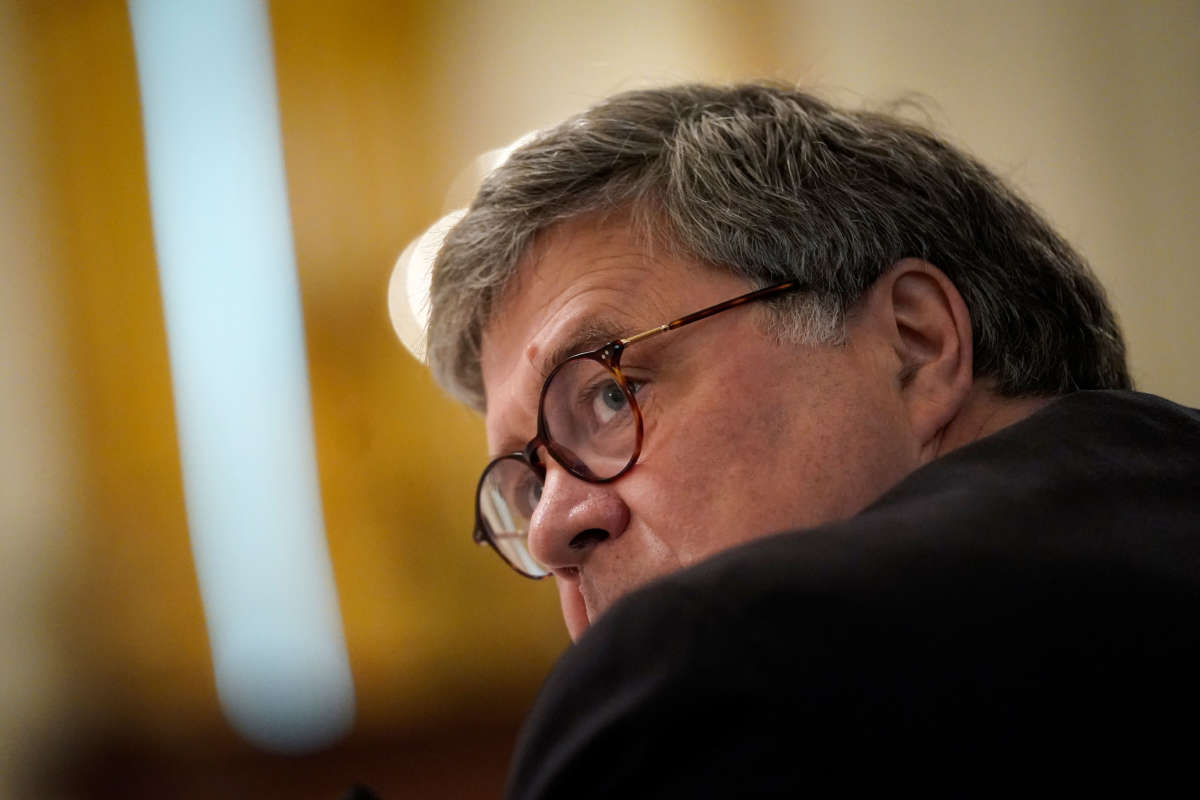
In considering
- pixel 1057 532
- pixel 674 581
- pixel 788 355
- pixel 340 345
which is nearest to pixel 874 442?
pixel 788 355

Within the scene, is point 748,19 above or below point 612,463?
above

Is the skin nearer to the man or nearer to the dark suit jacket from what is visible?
the man

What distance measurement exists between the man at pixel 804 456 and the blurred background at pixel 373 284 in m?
1.22

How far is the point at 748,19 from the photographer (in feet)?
9.38

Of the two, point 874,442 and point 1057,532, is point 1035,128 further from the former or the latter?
point 1057,532

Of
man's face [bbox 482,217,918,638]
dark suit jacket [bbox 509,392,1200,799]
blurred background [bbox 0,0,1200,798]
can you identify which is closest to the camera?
dark suit jacket [bbox 509,392,1200,799]

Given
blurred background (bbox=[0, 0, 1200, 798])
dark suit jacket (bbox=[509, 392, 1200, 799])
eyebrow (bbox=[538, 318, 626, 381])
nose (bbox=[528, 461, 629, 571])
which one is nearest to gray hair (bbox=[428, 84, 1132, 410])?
eyebrow (bbox=[538, 318, 626, 381])

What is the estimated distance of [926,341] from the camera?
3.76ft

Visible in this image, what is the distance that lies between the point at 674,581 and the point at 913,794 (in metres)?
0.15

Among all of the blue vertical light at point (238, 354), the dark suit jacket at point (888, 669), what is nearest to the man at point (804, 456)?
the dark suit jacket at point (888, 669)

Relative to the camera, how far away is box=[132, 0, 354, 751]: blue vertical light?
2.51m

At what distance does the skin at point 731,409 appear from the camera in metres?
1.04

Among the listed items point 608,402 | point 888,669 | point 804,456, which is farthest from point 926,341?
point 888,669

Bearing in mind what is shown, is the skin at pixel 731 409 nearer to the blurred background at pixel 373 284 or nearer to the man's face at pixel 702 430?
the man's face at pixel 702 430
